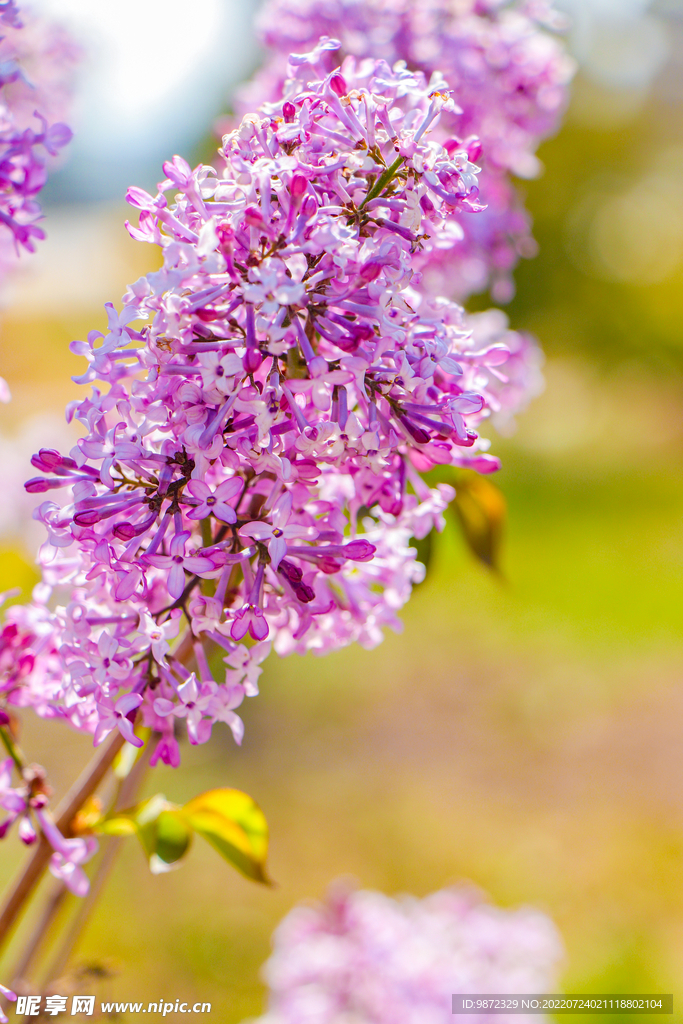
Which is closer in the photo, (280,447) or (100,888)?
(280,447)

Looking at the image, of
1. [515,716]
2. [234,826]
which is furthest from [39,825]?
[515,716]

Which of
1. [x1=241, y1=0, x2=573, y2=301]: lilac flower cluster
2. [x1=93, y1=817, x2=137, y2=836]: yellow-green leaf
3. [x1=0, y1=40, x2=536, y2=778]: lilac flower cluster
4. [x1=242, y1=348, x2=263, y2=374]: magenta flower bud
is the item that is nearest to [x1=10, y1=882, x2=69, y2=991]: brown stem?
[x1=93, y1=817, x2=137, y2=836]: yellow-green leaf

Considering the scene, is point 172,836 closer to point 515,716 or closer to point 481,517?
point 481,517

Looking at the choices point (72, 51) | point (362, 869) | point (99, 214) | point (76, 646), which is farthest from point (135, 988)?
point (99, 214)

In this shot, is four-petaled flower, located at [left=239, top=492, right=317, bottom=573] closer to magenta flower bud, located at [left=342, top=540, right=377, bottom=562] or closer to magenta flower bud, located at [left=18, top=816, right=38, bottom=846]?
magenta flower bud, located at [left=342, top=540, right=377, bottom=562]

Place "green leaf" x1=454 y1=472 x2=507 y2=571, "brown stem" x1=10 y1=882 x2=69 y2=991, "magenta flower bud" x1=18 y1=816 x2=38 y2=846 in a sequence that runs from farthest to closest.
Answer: "green leaf" x1=454 y1=472 x2=507 y2=571 → "brown stem" x1=10 y1=882 x2=69 y2=991 → "magenta flower bud" x1=18 y1=816 x2=38 y2=846

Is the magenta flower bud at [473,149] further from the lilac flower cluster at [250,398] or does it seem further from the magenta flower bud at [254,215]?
the magenta flower bud at [254,215]

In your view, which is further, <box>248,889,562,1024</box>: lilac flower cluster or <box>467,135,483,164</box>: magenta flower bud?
<box>248,889,562,1024</box>: lilac flower cluster

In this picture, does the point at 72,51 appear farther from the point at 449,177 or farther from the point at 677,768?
the point at 677,768
